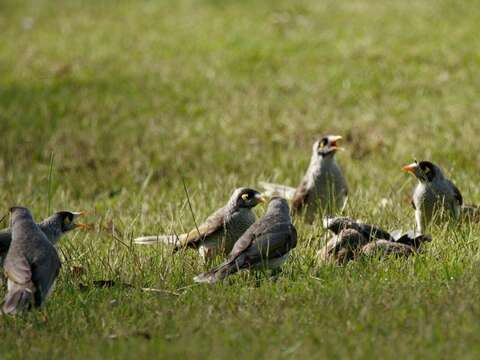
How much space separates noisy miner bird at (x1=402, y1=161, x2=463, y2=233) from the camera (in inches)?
310

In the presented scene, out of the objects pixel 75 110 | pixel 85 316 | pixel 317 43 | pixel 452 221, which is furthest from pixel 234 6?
pixel 85 316

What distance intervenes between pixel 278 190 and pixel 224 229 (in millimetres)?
2354

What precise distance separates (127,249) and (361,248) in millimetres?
1737

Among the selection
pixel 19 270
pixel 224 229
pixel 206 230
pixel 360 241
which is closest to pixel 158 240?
pixel 206 230

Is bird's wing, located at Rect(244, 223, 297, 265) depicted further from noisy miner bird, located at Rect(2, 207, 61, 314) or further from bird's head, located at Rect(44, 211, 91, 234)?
bird's head, located at Rect(44, 211, 91, 234)

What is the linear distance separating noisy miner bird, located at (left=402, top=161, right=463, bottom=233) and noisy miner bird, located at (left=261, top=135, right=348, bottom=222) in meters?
0.99

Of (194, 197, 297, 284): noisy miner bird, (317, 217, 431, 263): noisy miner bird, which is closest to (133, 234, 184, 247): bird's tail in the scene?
(194, 197, 297, 284): noisy miner bird

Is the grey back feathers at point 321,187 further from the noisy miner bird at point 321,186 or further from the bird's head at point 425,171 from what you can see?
the bird's head at point 425,171

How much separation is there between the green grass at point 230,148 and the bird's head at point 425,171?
38 cm

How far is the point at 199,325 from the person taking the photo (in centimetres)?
548

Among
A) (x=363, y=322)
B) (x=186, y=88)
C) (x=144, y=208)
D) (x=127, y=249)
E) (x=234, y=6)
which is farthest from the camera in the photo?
(x=234, y=6)

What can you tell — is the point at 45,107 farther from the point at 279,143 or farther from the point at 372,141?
the point at 372,141

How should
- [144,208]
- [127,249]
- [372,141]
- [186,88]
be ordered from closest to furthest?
[127,249]
[144,208]
[372,141]
[186,88]

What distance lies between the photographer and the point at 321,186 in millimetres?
9102
